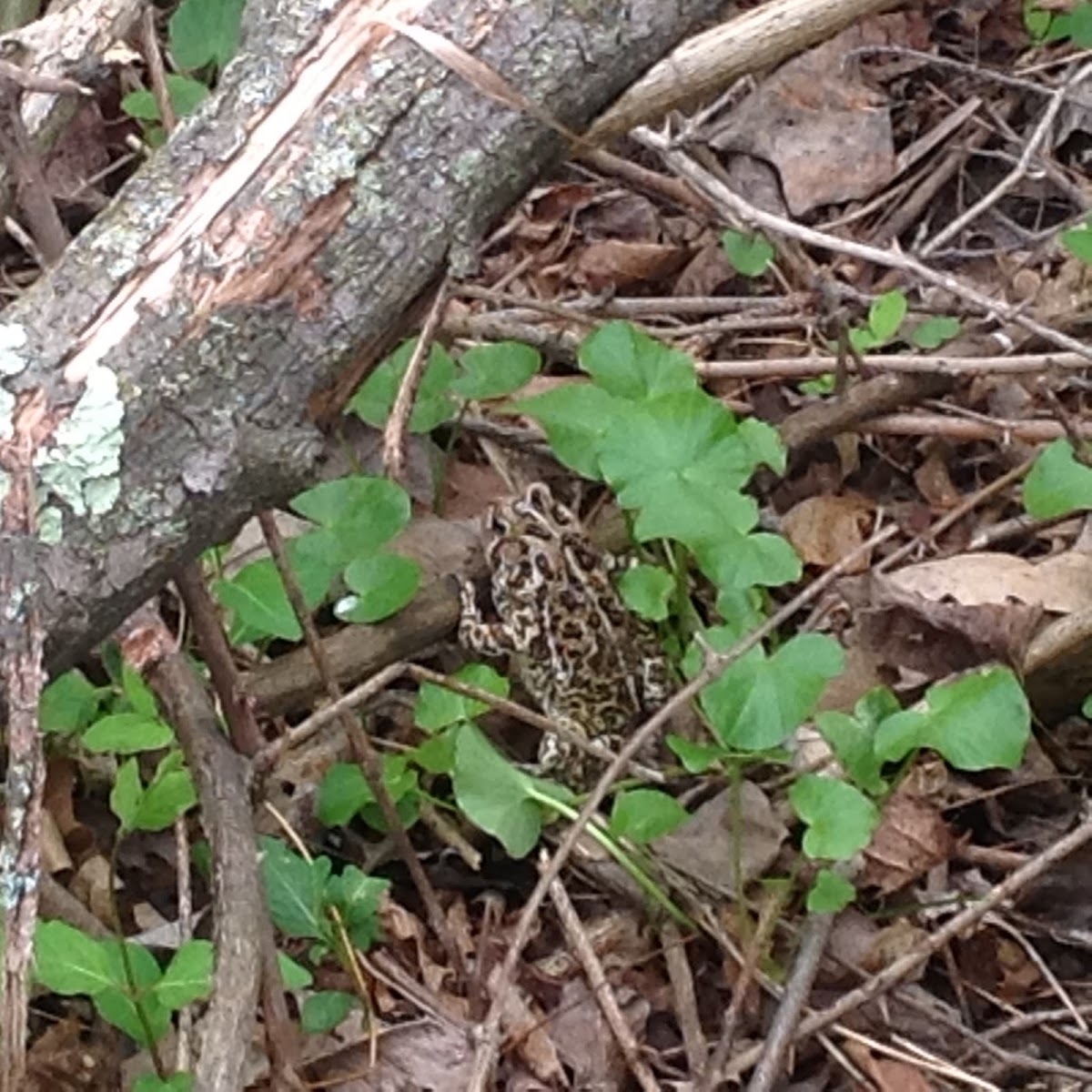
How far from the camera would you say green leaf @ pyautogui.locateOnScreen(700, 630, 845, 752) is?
2283 mm

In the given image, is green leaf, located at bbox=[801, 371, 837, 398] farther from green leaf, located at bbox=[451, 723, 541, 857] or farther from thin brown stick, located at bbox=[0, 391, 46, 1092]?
thin brown stick, located at bbox=[0, 391, 46, 1092]

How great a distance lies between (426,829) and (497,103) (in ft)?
4.70

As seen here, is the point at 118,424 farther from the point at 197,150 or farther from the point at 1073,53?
the point at 1073,53

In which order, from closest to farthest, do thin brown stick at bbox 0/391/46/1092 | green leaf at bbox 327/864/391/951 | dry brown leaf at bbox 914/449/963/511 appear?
1. thin brown stick at bbox 0/391/46/1092
2. green leaf at bbox 327/864/391/951
3. dry brown leaf at bbox 914/449/963/511

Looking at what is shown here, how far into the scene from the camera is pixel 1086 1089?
2449 millimetres

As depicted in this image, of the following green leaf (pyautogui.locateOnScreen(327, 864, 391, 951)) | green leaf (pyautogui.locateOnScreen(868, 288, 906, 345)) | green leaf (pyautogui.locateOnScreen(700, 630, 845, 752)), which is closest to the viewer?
green leaf (pyautogui.locateOnScreen(700, 630, 845, 752))

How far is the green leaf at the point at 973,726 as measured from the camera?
2.26 meters

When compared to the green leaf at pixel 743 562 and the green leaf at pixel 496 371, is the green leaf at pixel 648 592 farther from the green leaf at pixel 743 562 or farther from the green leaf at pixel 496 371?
the green leaf at pixel 496 371

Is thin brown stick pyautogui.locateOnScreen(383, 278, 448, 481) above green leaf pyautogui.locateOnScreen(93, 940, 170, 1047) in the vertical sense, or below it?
above

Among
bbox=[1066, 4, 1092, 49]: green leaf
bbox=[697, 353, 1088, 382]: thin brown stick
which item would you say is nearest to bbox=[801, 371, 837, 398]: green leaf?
bbox=[697, 353, 1088, 382]: thin brown stick

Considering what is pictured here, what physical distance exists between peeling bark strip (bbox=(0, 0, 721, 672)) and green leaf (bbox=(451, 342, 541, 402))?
1.04 meters

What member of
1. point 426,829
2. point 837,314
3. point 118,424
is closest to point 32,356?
point 118,424

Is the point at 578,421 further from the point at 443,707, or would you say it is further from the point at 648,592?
the point at 443,707

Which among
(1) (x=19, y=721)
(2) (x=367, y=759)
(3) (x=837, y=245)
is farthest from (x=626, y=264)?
(1) (x=19, y=721)
